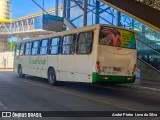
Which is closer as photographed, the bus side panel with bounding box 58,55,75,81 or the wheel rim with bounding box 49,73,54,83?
the bus side panel with bounding box 58,55,75,81

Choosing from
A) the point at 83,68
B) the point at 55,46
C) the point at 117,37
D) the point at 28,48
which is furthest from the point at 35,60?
the point at 117,37

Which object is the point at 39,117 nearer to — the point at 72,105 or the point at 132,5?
the point at 72,105

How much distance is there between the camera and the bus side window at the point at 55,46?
1883 centimetres

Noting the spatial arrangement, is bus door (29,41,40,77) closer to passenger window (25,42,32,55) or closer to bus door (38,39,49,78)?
bus door (38,39,49,78)

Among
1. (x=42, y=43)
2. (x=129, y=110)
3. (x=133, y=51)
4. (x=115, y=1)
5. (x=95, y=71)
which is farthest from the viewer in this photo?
(x=115, y=1)

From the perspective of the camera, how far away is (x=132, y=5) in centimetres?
2492

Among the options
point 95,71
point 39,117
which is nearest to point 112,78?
point 95,71

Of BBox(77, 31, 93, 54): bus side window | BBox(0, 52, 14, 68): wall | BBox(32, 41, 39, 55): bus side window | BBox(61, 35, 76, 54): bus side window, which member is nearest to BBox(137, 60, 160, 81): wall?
BBox(32, 41, 39, 55): bus side window

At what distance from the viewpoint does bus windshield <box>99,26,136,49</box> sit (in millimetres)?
15384

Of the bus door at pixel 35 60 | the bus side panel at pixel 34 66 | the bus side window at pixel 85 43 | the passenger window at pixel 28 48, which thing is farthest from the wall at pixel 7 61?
the bus side window at pixel 85 43

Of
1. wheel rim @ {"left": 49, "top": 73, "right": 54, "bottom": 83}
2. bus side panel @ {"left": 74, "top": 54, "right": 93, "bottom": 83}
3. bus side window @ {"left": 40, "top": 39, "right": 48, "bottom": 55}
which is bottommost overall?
wheel rim @ {"left": 49, "top": 73, "right": 54, "bottom": 83}

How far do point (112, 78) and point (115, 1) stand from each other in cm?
951

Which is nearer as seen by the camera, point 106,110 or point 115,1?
point 106,110

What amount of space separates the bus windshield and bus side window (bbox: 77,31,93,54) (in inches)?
21.2
